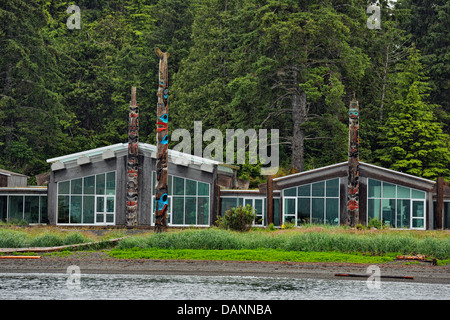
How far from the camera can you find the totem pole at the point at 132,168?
44312 millimetres

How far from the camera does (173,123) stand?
68875mm

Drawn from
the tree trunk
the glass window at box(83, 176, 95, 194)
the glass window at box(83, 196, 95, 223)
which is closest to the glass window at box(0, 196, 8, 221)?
the glass window at box(83, 196, 95, 223)

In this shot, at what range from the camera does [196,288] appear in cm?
2331

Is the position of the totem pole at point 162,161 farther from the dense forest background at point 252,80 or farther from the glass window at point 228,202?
the dense forest background at point 252,80

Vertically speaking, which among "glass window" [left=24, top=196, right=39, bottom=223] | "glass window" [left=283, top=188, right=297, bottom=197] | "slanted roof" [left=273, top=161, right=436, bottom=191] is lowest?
"glass window" [left=24, top=196, right=39, bottom=223]

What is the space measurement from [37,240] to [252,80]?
29956 millimetres

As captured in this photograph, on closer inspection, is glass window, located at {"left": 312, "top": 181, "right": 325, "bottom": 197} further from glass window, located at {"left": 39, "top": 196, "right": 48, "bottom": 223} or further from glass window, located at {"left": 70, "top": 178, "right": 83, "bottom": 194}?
glass window, located at {"left": 39, "top": 196, "right": 48, "bottom": 223}

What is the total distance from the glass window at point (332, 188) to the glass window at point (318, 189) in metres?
0.33

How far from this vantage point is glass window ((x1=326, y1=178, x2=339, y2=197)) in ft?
159

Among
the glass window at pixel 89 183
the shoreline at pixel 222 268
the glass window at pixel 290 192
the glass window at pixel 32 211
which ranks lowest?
the shoreline at pixel 222 268

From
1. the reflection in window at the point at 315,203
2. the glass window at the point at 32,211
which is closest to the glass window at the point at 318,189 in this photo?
the reflection in window at the point at 315,203

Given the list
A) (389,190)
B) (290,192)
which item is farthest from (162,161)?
(389,190)

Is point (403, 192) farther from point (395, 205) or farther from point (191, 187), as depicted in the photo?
point (191, 187)

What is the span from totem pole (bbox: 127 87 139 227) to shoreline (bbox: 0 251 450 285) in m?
14.9
